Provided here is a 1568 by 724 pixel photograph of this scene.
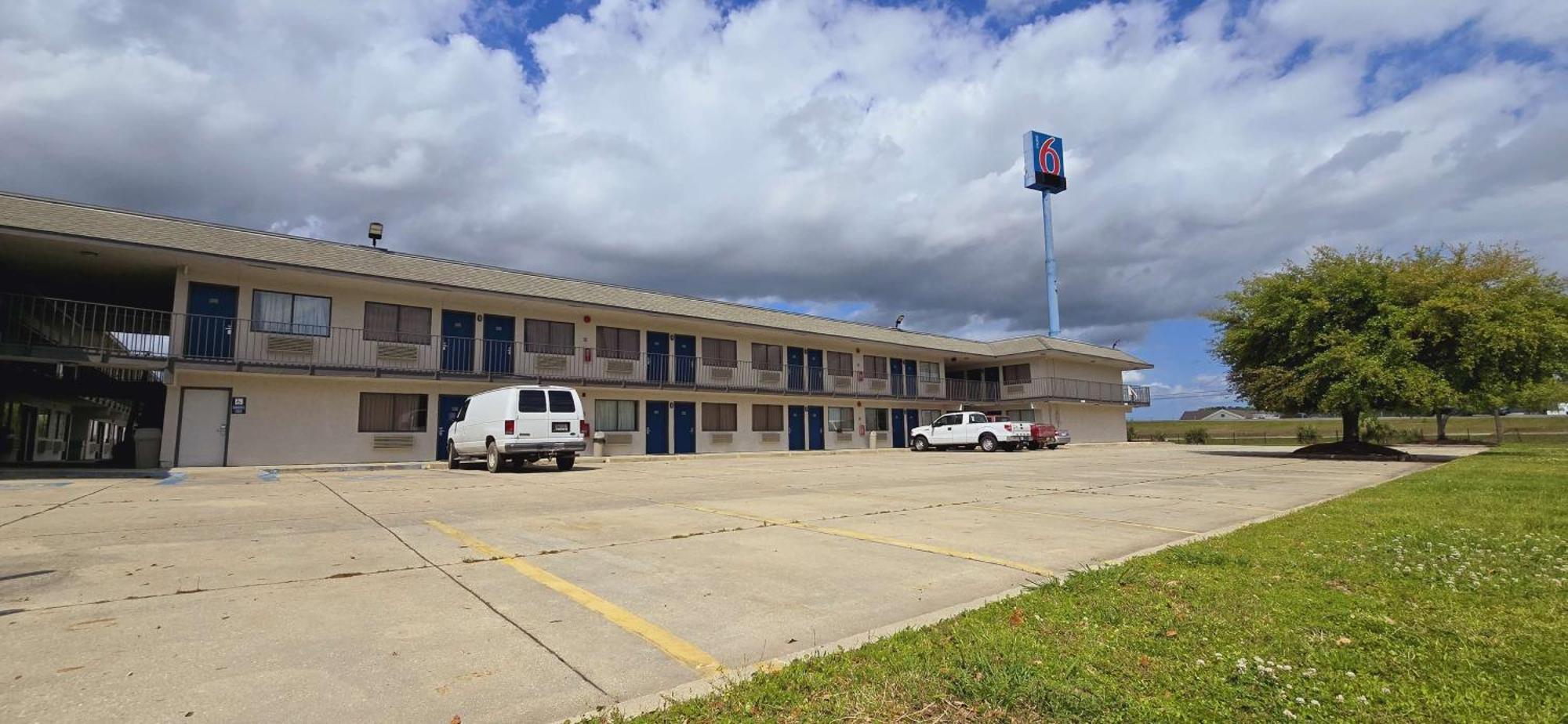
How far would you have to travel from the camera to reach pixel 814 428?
116ft

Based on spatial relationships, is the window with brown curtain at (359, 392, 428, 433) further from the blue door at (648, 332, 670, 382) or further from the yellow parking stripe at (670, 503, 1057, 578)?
the yellow parking stripe at (670, 503, 1057, 578)

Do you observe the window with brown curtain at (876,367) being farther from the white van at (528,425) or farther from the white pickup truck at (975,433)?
the white van at (528,425)

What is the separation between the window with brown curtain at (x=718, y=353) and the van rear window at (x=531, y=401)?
13.7m

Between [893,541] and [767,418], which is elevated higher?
[767,418]

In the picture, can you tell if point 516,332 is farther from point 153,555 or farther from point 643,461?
point 153,555

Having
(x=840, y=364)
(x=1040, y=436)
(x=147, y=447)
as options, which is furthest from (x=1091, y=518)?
(x=840, y=364)

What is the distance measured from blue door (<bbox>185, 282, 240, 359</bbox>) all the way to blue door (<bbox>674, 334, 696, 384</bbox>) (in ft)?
48.4

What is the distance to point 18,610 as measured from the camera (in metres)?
4.54

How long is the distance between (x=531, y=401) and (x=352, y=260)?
9743 mm

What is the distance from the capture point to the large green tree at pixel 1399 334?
21984mm

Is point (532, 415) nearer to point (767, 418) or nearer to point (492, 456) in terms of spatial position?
point (492, 456)

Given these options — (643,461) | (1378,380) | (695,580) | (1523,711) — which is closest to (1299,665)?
(1523,711)

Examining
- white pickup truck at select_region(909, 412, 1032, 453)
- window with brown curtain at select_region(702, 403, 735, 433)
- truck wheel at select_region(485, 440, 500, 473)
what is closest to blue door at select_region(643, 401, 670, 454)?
window with brown curtain at select_region(702, 403, 735, 433)

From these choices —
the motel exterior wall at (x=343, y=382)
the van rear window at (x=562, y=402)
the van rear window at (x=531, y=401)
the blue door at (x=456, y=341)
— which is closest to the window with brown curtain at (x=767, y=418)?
the motel exterior wall at (x=343, y=382)
